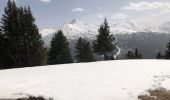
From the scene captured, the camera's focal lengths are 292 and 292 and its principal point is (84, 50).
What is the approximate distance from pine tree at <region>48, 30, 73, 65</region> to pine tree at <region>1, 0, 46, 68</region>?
10965 mm

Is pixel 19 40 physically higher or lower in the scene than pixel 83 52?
higher

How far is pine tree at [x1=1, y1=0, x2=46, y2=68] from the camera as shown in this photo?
48.6 meters

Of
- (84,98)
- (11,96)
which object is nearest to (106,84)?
(84,98)

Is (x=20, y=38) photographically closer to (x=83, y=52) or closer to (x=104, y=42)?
(x=104, y=42)

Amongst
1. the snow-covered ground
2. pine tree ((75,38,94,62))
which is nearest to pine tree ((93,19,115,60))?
pine tree ((75,38,94,62))

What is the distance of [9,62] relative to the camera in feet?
163

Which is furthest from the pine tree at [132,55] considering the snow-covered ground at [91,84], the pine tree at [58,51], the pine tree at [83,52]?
the snow-covered ground at [91,84]

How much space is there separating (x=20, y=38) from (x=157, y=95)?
36.5 metres

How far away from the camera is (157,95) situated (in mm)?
16609

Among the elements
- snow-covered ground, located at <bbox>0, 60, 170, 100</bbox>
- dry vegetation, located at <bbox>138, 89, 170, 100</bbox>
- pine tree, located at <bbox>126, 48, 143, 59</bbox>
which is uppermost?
pine tree, located at <bbox>126, 48, 143, 59</bbox>

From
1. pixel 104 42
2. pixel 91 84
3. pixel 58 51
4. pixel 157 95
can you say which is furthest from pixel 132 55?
pixel 157 95

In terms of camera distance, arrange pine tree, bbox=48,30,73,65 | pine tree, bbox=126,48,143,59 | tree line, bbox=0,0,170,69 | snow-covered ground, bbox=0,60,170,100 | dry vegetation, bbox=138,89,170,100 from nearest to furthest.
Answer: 1. snow-covered ground, bbox=0,60,170,100
2. dry vegetation, bbox=138,89,170,100
3. tree line, bbox=0,0,170,69
4. pine tree, bbox=48,30,73,65
5. pine tree, bbox=126,48,143,59

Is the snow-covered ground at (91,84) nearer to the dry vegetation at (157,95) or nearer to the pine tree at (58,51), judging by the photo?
the dry vegetation at (157,95)

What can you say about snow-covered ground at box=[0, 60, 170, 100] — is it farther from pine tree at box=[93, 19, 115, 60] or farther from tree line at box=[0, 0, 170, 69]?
pine tree at box=[93, 19, 115, 60]
